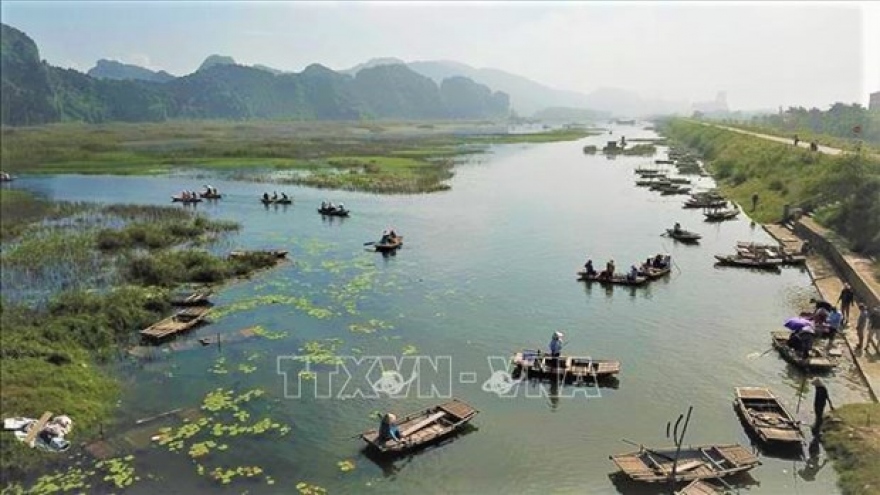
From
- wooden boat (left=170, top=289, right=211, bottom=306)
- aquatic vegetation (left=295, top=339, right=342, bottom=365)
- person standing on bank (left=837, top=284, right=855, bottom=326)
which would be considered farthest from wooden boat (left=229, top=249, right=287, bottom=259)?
person standing on bank (left=837, top=284, right=855, bottom=326)

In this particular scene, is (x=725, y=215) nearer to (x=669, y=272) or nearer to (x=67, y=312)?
(x=669, y=272)

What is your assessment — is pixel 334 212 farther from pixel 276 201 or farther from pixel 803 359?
pixel 803 359

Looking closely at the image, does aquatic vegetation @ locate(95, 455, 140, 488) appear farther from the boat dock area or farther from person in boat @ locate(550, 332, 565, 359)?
the boat dock area

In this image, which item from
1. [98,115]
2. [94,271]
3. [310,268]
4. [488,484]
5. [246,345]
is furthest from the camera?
[98,115]

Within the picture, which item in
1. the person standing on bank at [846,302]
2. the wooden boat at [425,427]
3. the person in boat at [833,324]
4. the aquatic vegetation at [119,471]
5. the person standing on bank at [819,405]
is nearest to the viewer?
the aquatic vegetation at [119,471]

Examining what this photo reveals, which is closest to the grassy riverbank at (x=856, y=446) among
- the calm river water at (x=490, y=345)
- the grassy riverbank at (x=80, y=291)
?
the calm river water at (x=490, y=345)

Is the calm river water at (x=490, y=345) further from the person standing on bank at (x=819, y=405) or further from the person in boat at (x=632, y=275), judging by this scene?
the person standing on bank at (x=819, y=405)

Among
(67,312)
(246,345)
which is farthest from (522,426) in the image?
(67,312)

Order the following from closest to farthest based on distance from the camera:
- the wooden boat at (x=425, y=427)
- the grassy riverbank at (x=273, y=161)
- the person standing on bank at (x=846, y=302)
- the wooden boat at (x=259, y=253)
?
1. the wooden boat at (x=425, y=427)
2. the person standing on bank at (x=846, y=302)
3. the wooden boat at (x=259, y=253)
4. the grassy riverbank at (x=273, y=161)
